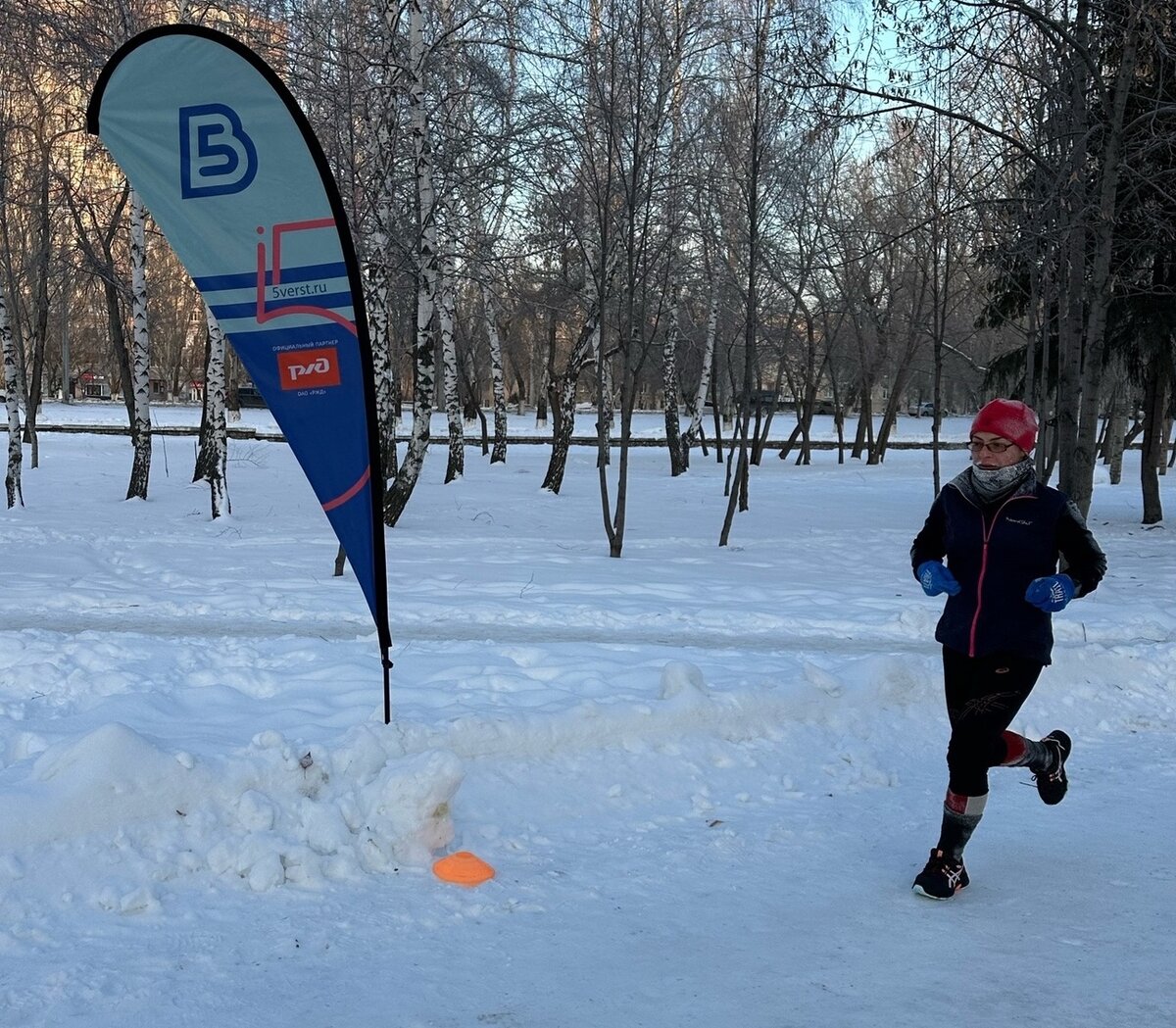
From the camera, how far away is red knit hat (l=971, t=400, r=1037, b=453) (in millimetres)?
4227

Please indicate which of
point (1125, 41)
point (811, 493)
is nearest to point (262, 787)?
point (1125, 41)

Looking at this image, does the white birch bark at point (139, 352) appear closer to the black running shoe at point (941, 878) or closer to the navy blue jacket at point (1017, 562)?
the navy blue jacket at point (1017, 562)

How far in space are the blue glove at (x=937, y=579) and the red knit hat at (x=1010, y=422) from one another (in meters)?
0.54

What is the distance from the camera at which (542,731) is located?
18.3 feet

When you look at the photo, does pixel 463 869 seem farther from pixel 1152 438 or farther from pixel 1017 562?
pixel 1152 438

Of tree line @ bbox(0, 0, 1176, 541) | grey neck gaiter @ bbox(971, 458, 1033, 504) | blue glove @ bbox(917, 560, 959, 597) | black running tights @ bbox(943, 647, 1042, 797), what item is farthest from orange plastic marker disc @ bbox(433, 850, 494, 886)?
tree line @ bbox(0, 0, 1176, 541)

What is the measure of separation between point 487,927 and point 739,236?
2284cm

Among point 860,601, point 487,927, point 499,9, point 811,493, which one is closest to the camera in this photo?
point 487,927

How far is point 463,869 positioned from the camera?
418cm

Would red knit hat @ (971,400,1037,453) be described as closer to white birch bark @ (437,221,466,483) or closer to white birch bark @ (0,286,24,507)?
white birch bark @ (0,286,24,507)

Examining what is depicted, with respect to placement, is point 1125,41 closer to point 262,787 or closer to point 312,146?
point 312,146

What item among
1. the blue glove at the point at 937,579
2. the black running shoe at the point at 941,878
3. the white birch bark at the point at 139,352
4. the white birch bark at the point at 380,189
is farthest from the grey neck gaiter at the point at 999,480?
the white birch bark at the point at 139,352

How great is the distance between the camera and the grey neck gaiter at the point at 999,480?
4246mm

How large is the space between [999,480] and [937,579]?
1.45ft
